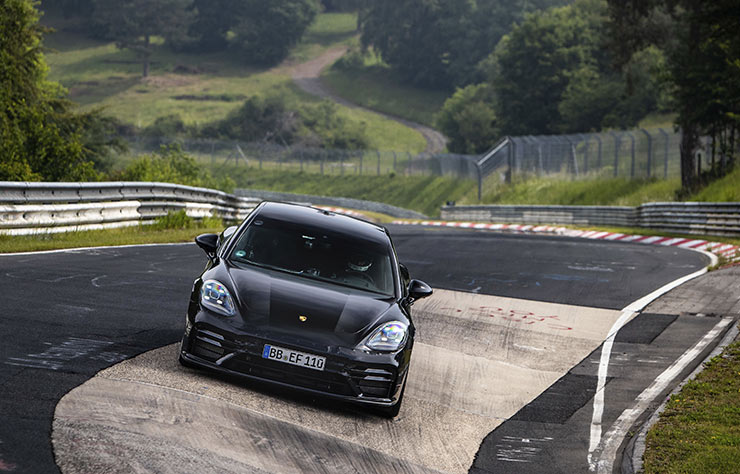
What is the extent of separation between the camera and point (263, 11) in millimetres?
172000

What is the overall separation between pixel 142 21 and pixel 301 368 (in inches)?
6392

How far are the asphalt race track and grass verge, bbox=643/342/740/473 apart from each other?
0.53 m

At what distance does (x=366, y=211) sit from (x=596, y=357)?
55.1 metres

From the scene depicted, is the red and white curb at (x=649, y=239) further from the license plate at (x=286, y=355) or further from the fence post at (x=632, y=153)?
the license plate at (x=286, y=355)

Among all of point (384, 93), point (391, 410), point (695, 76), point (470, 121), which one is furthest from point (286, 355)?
point (384, 93)

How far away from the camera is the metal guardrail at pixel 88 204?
652 inches

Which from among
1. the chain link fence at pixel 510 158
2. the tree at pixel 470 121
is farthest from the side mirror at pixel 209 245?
the tree at pixel 470 121

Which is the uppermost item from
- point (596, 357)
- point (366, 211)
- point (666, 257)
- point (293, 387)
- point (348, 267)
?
point (348, 267)

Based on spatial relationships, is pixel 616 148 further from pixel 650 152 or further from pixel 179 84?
pixel 179 84

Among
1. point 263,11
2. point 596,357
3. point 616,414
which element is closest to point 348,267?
point 616,414

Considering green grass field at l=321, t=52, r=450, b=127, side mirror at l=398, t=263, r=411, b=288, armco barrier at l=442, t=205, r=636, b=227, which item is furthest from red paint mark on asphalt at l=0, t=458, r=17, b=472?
green grass field at l=321, t=52, r=450, b=127

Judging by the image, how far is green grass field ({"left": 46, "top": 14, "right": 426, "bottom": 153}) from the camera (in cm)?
12638

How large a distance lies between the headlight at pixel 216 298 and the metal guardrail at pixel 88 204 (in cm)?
922

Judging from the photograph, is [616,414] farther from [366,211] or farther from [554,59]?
[554,59]
